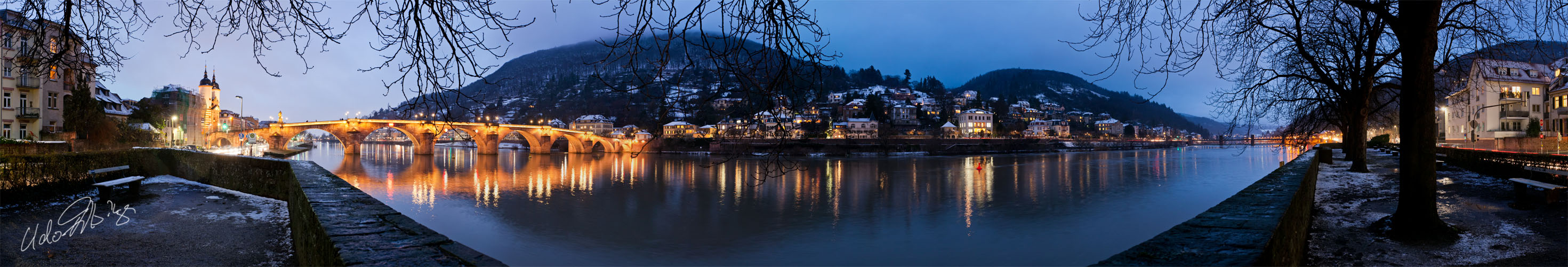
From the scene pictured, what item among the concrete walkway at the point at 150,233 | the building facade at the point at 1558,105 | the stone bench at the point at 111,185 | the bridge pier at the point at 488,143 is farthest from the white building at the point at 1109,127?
the stone bench at the point at 111,185

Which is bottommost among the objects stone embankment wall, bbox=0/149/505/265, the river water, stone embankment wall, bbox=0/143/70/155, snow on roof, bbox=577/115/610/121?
the river water

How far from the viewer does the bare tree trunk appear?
5.42 m

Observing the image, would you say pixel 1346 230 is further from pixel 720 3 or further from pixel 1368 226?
pixel 720 3

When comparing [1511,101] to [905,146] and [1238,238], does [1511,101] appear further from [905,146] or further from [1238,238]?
[905,146]

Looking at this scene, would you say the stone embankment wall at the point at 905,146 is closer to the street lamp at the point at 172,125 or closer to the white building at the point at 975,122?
the white building at the point at 975,122

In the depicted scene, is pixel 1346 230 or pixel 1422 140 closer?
pixel 1422 140

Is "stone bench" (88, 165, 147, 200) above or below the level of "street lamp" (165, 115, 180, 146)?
below

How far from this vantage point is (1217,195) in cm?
1945

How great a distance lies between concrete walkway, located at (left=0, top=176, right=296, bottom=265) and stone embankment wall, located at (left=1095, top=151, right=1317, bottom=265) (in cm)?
651

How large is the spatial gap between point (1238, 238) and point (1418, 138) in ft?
13.5

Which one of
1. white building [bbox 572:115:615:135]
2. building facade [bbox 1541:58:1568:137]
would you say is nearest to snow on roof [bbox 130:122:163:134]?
white building [bbox 572:115:615:135]

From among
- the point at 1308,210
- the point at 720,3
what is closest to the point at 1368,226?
the point at 1308,210

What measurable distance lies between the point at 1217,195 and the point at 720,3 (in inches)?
853

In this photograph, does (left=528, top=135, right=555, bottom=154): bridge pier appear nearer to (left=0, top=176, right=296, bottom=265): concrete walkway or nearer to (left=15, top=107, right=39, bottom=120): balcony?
(left=15, top=107, right=39, bottom=120): balcony
